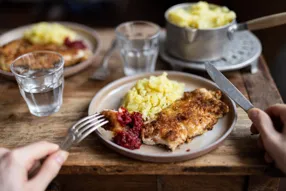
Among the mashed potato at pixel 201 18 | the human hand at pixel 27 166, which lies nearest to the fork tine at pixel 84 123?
the human hand at pixel 27 166

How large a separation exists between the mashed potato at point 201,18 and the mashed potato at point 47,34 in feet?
2.10

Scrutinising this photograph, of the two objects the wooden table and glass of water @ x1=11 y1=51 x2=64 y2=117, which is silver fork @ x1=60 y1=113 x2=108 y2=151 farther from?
glass of water @ x1=11 y1=51 x2=64 y2=117

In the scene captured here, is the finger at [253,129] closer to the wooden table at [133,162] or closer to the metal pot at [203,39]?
the wooden table at [133,162]

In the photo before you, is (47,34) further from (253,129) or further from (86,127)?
(253,129)

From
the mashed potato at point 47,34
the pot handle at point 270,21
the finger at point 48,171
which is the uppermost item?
the pot handle at point 270,21

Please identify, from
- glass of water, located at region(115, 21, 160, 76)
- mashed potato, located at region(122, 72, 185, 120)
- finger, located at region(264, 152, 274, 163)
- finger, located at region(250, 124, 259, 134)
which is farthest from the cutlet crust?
glass of water, located at region(115, 21, 160, 76)

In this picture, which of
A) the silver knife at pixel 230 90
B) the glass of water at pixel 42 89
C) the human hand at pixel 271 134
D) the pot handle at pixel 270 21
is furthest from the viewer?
the pot handle at pixel 270 21

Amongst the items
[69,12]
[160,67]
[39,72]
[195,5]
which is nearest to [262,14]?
[195,5]

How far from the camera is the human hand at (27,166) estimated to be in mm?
986

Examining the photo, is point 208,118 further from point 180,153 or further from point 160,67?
point 160,67

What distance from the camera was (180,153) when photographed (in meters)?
1.19

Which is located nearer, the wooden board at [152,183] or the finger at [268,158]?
the finger at [268,158]

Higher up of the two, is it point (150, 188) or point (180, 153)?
point (180, 153)

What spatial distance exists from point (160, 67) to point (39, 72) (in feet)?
2.02
